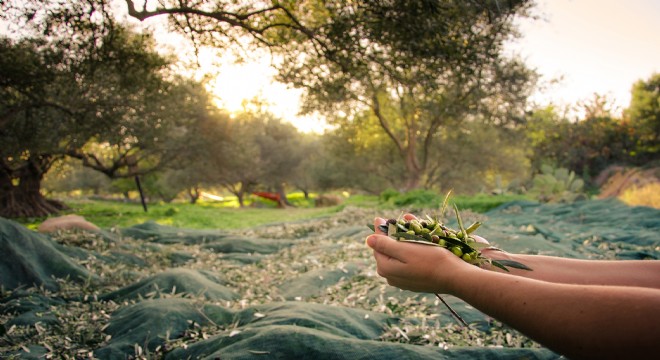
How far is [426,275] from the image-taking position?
1.93m

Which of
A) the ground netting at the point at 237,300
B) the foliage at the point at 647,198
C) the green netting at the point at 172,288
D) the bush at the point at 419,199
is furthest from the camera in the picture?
the bush at the point at 419,199

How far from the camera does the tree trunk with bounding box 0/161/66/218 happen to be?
17312 millimetres

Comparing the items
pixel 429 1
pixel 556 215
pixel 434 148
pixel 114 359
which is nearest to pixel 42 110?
pixel 114 359

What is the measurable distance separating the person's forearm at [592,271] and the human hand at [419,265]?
2.02ft

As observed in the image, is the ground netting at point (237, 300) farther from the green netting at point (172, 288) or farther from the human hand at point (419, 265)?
the human hand at point (419, 265)

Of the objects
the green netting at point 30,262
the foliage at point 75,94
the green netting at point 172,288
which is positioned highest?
the foliage at point 75,94

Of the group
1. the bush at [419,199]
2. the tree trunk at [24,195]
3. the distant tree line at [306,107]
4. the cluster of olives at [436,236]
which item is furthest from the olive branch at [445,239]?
the tree trunk at [24,195]

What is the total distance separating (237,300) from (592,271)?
14.2ft

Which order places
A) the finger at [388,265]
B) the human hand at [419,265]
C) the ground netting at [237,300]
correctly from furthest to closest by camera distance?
1. the ground netting at [237,300]
2. the finger at [388,265]
3. the human hand at [419,265]

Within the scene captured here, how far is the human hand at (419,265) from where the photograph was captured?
6.11ft

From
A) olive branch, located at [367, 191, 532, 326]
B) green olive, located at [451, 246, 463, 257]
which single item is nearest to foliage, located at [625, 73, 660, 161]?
olive branch, located at [367, 191, 532, 326]

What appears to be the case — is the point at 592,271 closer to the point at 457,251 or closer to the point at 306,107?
the point at 457,251

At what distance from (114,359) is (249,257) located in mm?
4881

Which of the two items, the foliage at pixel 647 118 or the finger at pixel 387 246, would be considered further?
the foliage at pixel 647 118
